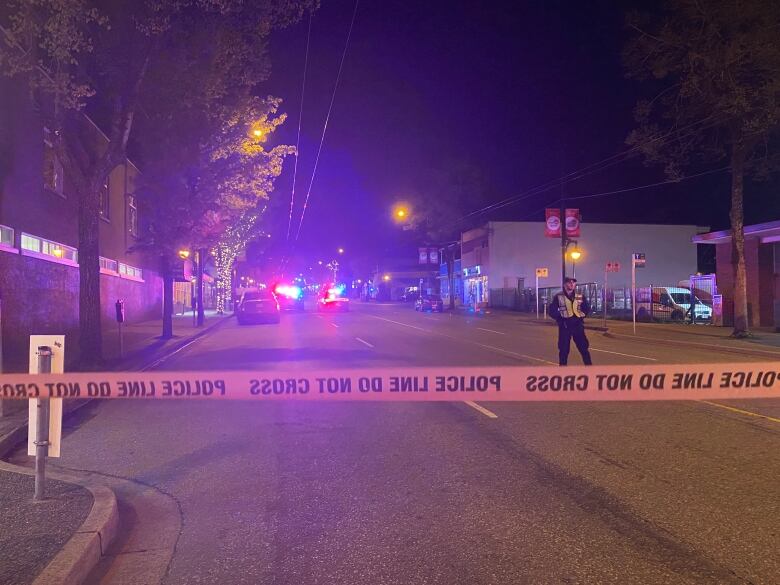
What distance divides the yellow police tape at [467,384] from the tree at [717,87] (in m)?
15.8

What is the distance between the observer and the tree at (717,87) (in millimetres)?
18109

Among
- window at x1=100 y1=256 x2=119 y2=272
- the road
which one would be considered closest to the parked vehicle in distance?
window at x1=100 y1=256 x2=119 y2=272

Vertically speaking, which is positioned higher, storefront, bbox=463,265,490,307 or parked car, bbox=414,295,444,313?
storefront, bbox=463,265,490,307

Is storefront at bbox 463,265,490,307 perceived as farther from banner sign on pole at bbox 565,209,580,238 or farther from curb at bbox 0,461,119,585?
curb at bbox 0,461,119,585

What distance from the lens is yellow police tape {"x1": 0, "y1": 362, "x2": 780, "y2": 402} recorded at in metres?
5.66

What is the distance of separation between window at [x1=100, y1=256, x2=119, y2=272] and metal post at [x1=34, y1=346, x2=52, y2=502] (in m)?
20.9

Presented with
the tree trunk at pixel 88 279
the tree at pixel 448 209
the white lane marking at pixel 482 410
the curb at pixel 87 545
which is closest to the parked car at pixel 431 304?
the tree at pixel 448 209

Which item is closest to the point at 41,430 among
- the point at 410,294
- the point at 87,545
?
the point at 87,545

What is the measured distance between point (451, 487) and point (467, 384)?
0.96m

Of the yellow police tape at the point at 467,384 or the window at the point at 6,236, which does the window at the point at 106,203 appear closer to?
the window at the point at 6,236

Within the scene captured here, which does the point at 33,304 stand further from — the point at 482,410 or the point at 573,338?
the point at 573,338

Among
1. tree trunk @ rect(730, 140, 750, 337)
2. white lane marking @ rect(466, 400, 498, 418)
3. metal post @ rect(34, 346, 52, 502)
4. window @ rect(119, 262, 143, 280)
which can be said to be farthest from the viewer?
window @ rect(119, 262, 143, 280)

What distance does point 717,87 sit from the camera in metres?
19.5

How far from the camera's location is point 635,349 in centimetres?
1719
